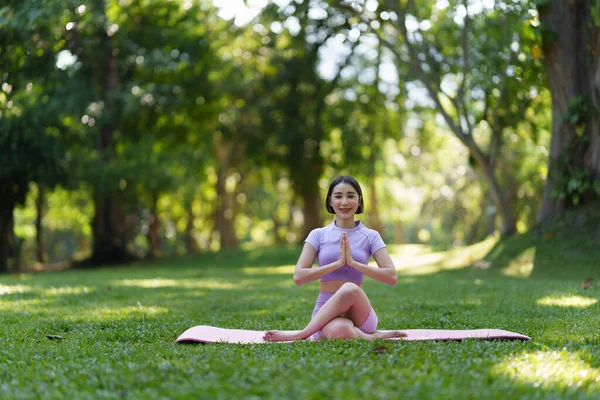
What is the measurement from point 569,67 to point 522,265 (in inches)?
160

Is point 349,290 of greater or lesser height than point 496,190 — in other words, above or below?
below

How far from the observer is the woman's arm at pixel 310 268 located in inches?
215

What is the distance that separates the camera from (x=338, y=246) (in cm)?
577

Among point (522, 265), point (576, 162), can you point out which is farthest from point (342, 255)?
point (576, 162)

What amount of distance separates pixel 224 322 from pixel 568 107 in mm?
10044

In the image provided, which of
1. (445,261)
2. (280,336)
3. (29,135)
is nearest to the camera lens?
(280,336)

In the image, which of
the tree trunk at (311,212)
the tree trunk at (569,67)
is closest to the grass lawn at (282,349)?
the tree trunk at (569,67)

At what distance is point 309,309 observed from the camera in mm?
8648

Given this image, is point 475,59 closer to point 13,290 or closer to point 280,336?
point 13,290

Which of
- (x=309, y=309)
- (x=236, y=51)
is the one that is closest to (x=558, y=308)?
(x=309, y=309)

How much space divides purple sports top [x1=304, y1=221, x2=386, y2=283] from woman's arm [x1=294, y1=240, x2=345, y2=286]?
0.20 feet

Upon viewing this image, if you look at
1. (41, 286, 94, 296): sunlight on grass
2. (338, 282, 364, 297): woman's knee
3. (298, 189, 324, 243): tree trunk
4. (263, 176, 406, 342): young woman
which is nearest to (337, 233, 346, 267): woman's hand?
(263, 176, 406, 342): young woman

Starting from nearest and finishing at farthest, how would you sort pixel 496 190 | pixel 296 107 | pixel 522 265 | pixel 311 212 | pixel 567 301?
1. pixel 567 301
2. pixel 522 265
3. pixel 496 190
4. pixel 296 107
5. pixel 311 212

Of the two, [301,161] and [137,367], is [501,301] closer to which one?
[137,367]
